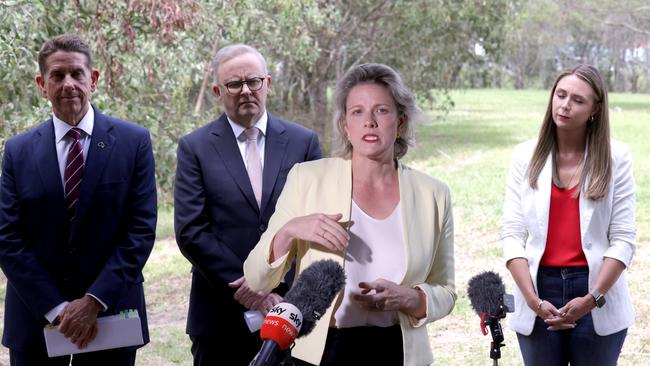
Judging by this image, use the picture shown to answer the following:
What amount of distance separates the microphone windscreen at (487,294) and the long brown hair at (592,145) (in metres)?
1.58

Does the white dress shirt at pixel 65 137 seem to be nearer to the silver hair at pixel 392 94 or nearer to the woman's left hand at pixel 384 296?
the silver hair at pixel 392 94

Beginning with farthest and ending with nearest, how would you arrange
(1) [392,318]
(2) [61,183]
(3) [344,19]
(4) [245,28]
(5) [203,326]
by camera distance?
(3) [344,19]
(4) [245,28]
(5) [203,326]
(2) [61,183]
(1) [392,318]

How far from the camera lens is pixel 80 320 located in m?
4.58

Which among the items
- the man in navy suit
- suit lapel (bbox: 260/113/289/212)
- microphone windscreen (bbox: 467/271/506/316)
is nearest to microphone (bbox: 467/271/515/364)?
microphone windscreen (bbox: 467/271/506/316)

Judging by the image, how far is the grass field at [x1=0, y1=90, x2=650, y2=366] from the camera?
917 cm

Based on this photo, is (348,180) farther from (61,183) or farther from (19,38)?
(19,38)

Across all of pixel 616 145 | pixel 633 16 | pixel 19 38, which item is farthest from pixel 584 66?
pixel 633 16

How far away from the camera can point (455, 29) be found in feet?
78.2

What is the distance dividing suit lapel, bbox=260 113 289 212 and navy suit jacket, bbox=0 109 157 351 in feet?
Result: 2.25

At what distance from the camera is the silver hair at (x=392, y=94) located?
3.87 m

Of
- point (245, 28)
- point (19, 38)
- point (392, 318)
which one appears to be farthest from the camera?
point (245, 28)

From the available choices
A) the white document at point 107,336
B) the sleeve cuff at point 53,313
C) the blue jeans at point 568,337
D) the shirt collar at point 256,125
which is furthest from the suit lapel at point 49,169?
the blue jeans at point 568,337

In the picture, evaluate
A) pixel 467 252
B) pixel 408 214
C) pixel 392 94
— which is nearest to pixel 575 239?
pixel 408 214

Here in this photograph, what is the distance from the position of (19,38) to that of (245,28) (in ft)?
23.1
